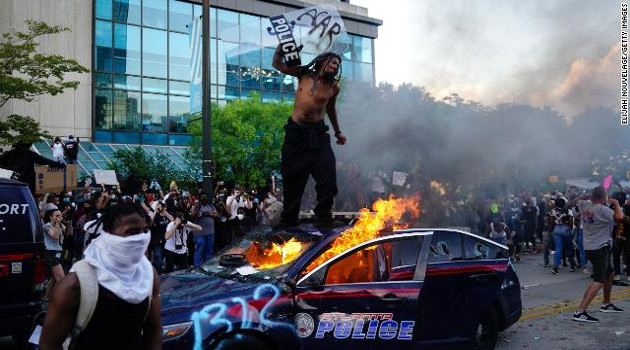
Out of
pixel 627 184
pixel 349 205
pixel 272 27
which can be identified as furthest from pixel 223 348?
pixel 627 184

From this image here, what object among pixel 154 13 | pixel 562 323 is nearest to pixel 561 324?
pixel 562 323

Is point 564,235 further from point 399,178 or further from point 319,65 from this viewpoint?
point 319,65

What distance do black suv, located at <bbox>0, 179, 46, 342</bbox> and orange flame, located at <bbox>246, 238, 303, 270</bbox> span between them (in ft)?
7.26

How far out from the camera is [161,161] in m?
29.1

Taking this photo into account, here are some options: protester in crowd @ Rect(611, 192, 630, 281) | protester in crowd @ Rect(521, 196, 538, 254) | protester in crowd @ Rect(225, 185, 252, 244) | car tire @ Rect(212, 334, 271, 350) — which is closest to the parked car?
car tire @ Rect(212, 334, 271, 350)

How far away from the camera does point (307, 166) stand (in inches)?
239

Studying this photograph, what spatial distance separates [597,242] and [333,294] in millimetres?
4638

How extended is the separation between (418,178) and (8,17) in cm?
2687

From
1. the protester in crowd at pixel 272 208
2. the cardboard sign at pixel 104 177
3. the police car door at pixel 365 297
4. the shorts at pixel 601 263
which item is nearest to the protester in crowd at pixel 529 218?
the protester in crowd at pixel 272 208

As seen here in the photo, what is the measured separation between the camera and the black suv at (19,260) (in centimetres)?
524

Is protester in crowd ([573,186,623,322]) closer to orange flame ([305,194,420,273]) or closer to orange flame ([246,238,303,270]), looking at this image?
orange flame ([305,194,420,273])

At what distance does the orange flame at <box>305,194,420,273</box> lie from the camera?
478cm

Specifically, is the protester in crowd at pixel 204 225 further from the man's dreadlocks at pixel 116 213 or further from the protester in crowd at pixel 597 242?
the man's dreadlocks at pixel 116 213

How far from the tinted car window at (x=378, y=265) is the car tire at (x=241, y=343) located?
77 centimetres
